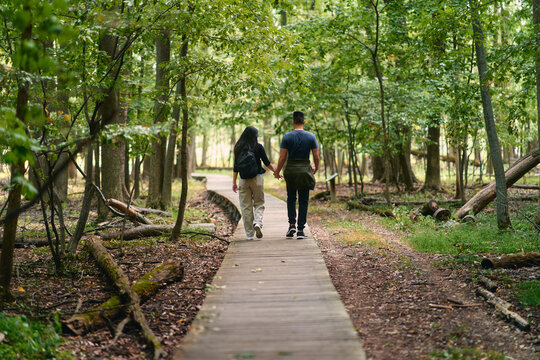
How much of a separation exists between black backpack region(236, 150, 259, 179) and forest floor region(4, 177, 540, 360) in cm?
167

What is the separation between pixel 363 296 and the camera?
5.98 metres

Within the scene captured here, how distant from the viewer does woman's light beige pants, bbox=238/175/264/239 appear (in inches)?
314

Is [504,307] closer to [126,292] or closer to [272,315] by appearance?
[272,315]

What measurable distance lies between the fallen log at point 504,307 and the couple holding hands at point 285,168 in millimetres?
3254

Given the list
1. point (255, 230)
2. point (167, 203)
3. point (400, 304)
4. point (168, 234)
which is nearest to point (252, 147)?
point (255, 230)

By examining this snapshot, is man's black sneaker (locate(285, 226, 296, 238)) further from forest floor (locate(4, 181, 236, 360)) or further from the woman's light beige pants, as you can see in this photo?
forest floor (locate(4, 181, 236, 360))

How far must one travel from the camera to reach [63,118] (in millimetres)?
6629

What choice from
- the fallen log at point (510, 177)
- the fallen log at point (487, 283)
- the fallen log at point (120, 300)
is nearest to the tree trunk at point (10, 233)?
the fallen log at point (120, 300)

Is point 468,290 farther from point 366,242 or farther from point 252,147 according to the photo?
point 252,147

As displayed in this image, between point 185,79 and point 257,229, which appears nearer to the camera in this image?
point 257,229

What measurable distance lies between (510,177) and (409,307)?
24.2 ft

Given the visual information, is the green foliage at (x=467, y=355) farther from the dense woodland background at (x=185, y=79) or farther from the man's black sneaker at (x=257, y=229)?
the man's black sneaker at (x=257, y=229)

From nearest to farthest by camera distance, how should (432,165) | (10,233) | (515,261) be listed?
(10,233)
(515,261)
(432,165)

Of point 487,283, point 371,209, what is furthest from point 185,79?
point 371,209
